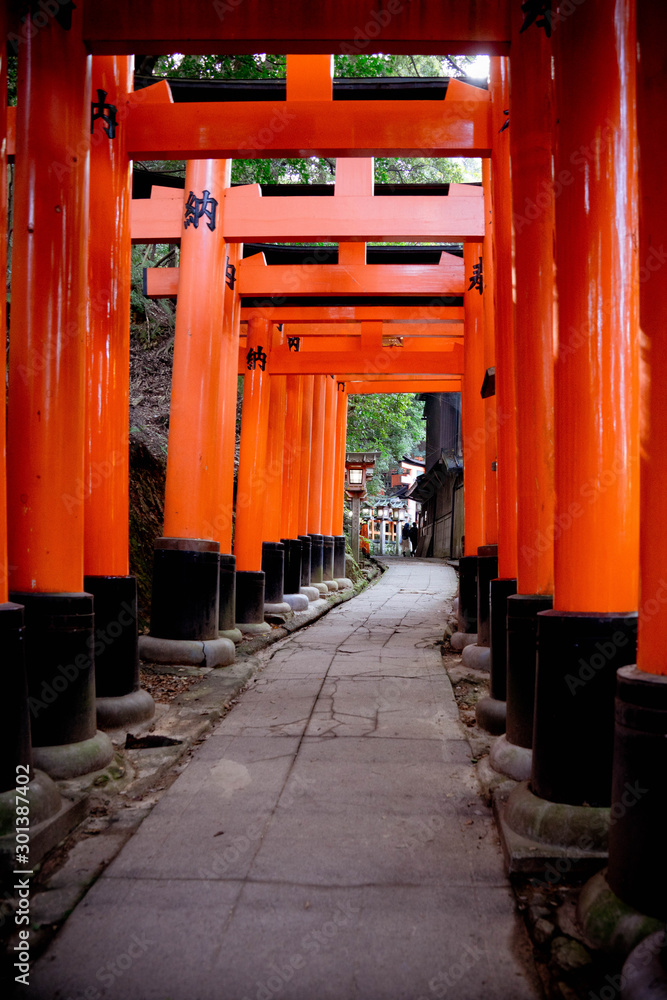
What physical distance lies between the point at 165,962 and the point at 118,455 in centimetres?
295

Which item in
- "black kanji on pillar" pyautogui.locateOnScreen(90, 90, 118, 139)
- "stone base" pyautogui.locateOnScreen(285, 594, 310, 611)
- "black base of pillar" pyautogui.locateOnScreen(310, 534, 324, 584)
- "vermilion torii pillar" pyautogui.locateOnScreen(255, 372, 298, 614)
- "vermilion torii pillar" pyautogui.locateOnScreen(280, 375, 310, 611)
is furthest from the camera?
"black base of pillar" pyautogui.locateOnScreen(310, 534, 324, 584)

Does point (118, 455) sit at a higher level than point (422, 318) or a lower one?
A: lower

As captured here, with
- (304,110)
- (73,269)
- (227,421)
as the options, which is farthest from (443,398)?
(73,269)

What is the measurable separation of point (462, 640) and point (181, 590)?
2731 mm

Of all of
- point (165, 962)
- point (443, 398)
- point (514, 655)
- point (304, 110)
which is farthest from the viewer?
point (443, 398)

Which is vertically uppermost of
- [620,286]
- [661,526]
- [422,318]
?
[422,318]

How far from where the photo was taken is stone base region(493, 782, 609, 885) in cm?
239

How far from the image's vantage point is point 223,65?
33.4ft

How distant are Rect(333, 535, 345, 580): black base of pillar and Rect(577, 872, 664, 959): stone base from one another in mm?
13315

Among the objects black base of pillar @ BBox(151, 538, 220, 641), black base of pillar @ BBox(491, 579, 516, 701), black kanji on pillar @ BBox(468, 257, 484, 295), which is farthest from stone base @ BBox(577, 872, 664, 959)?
black kanji on pillar @ BBox(468, 257, 484, 295)

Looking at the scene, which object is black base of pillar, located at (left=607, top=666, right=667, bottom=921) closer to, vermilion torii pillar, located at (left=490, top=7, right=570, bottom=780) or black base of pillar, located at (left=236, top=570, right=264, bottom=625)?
vermilion torii pillar, located at (left=490, top=7, right=570, bottom=780)

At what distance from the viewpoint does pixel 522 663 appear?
10.5 ft

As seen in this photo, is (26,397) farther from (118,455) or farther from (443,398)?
(443,398)

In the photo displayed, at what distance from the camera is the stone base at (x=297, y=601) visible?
10469 millimetres
